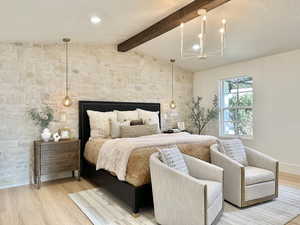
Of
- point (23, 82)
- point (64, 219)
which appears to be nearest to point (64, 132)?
point (23, 82)

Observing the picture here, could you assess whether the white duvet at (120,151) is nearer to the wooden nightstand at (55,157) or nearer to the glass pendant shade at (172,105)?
the wooden nightstand at (55,157)

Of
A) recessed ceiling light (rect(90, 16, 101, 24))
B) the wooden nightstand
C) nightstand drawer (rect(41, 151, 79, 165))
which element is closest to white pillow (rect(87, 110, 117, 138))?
the wooden nightstand

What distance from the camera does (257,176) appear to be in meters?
3.06

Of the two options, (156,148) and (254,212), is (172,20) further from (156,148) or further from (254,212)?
(254,212)

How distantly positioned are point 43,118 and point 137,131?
1.73 m

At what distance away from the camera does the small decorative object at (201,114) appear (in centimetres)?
602

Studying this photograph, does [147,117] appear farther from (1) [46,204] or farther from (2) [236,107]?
(1) [46,204]

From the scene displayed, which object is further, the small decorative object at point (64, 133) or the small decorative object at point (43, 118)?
the small decorative object at point (64, 133)

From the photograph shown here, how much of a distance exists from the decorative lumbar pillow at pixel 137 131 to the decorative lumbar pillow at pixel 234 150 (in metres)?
1.40

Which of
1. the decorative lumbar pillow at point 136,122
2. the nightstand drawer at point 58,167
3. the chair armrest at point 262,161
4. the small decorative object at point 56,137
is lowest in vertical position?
the nightstand drawer at point 58,167

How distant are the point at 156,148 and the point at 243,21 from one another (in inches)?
96.3

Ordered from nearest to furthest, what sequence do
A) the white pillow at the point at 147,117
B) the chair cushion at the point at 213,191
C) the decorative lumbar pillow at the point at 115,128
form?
the chair cushion at the point at 213,191
the decorative lumbar pillow at the point at 115,128
the white pillow at the point at 147,117

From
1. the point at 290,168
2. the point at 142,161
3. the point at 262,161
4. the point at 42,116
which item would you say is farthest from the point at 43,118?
the point at 290,168

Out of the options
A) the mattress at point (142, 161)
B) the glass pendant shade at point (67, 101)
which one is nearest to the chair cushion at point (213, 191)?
the mattress at point (142, 161)
